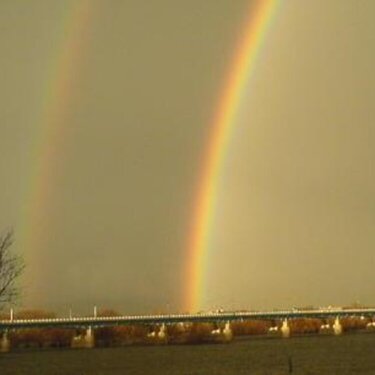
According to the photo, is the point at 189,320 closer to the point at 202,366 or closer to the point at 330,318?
the point at 330,318

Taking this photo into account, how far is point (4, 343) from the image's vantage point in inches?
3509

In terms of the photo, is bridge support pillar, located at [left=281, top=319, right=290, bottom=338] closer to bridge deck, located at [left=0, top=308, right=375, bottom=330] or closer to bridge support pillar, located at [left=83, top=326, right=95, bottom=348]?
bridge deck, located at [left=0, top=308, right=375, bottom=330]

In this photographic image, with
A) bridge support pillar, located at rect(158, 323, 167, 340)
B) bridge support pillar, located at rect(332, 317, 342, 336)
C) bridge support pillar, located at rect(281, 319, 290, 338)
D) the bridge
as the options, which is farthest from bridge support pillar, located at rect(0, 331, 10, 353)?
bridge support pillar, located at rect(332, 317, 342, 336)

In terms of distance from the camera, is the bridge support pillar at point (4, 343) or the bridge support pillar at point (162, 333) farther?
the bridge support pillar at point (162, 333)

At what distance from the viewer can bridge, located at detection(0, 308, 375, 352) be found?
9744cm

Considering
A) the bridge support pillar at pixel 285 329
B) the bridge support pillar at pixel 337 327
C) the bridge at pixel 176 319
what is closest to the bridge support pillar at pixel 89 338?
the bridge at pixel 176 319

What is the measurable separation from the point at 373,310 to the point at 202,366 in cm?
9759

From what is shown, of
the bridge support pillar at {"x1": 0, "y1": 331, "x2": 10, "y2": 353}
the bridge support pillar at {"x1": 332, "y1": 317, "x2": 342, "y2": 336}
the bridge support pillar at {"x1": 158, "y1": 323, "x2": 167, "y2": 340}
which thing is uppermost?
the bridge support pillar at {"x1": 332, "y1": 317, "x2": 342, "y2": 336}

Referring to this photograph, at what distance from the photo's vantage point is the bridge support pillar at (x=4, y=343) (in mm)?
87625

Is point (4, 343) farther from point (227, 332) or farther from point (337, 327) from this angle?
point (337, 327)

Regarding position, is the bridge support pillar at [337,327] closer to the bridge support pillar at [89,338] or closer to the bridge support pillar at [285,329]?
the bridge support pillar at [285,329]

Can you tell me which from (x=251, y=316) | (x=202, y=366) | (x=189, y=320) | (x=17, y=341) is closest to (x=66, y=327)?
(x=17, y=341)

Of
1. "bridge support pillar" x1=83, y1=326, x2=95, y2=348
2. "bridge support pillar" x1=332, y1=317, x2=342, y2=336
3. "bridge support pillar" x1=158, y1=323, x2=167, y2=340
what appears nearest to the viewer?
"bridge support pillar" x1=83, y1=326, x2=95, y2=348

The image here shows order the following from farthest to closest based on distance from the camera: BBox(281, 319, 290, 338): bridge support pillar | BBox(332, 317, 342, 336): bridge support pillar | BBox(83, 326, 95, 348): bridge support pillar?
BBox(332, 317, 342, 336): bridge support pillar
BBox(281, 319, 290, 338): bridge support pillar
BBox(83, 326, 95, 348): bridge support pillar
